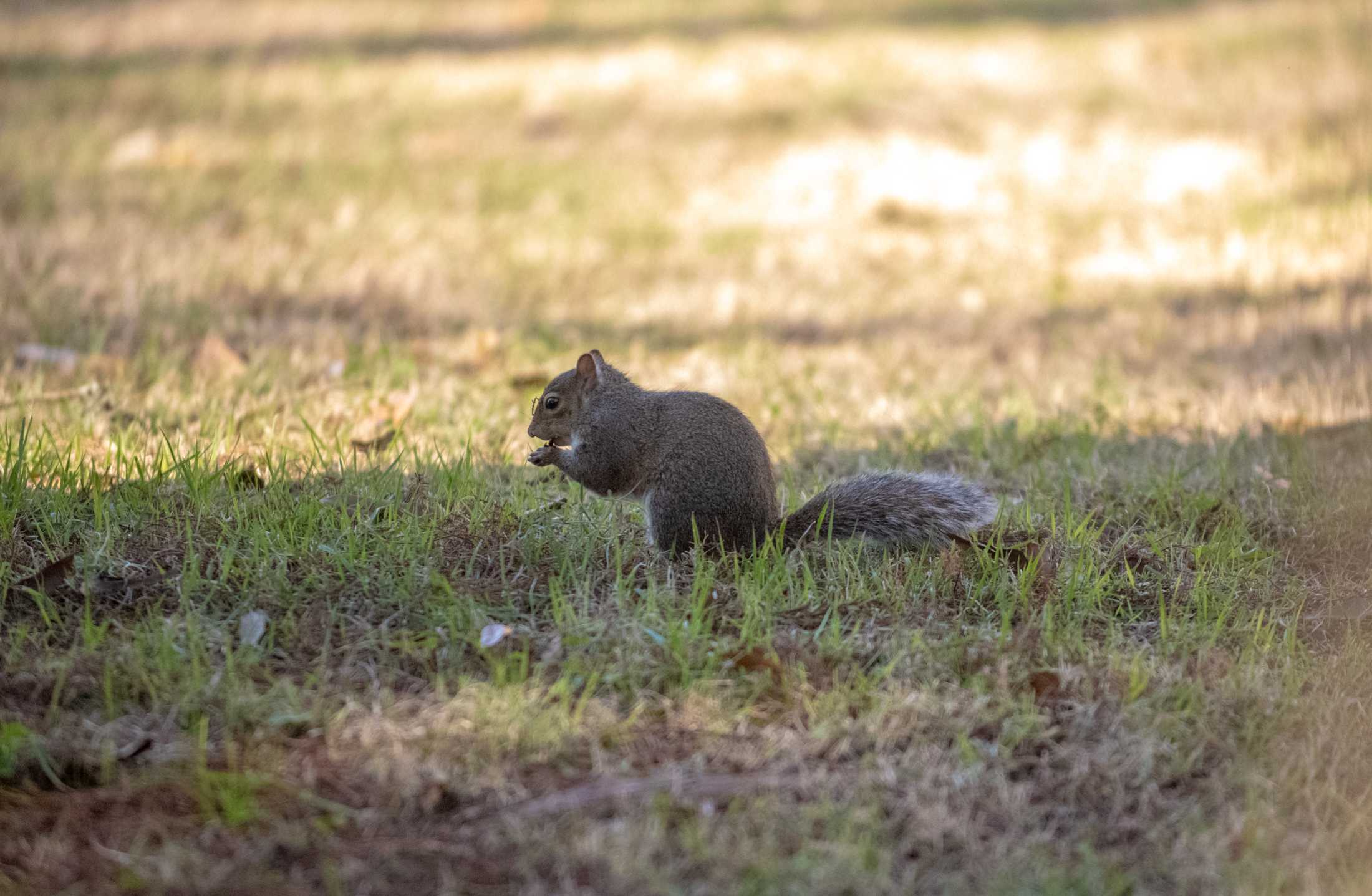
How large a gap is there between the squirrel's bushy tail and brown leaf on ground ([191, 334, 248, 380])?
264 cm

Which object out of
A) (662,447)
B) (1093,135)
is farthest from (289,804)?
(1093,135)

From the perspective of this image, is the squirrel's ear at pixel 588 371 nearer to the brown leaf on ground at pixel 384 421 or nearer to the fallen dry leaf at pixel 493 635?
the brown leaf on ground at pixel 384 421

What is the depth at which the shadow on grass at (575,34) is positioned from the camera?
419 inches

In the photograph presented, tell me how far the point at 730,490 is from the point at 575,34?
11.0 metres

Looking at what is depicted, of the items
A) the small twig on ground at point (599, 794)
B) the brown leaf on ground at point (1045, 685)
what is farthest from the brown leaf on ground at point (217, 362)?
the brown leaf on ground at point (1045, 685)

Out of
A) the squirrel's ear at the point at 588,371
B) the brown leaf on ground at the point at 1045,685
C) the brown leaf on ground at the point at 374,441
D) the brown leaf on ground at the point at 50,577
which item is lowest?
the brown leaf on ground at the point at 1045,685

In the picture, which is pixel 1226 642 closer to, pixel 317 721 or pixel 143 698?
pixel 317 721

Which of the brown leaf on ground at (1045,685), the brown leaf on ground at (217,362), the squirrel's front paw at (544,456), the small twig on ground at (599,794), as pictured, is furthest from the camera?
the brown leaf on ground at (217,362)

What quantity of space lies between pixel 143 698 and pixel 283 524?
2.29 ft

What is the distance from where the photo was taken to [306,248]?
720 cm

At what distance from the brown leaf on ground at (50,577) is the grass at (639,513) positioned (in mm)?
16

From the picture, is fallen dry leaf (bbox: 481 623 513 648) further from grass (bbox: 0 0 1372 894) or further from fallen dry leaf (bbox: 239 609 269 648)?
fallen dry leaf (bbox: 239 609 269 648)

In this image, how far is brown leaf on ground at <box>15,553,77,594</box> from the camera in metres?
3.01

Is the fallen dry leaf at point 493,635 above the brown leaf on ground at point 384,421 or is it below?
below
